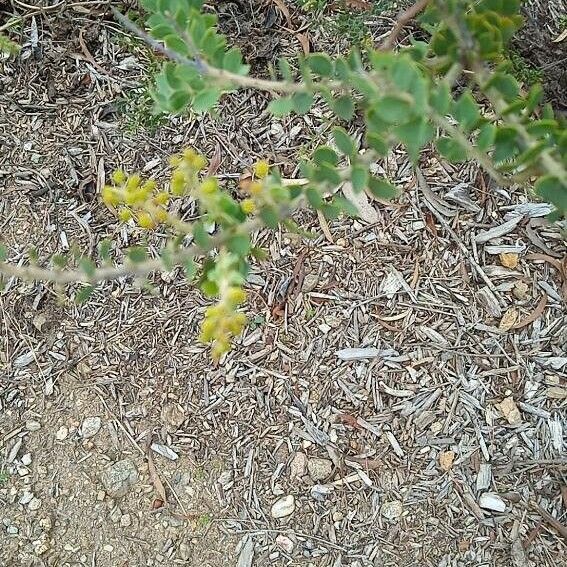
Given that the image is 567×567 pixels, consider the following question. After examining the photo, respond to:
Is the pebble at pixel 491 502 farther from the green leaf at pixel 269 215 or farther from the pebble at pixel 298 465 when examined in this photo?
the green leaf at pixel 269 215

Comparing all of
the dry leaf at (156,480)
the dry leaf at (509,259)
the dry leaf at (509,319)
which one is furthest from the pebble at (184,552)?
the dry leaf at (509,259)

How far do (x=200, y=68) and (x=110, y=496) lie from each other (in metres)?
1.26

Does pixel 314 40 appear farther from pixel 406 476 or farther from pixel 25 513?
pixel 25 513

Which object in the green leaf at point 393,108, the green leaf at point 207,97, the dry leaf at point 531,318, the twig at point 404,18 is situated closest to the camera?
the green leaf at point 393,108

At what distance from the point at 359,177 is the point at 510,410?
39.7 inches

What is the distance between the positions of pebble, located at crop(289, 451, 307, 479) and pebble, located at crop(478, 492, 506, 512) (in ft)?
1.33

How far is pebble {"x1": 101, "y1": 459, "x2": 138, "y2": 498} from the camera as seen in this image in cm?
178

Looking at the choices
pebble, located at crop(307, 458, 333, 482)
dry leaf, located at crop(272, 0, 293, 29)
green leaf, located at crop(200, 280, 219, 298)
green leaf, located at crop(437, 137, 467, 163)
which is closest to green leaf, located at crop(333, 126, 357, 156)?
green leaf, located at crop(437, 137, 467, 163)

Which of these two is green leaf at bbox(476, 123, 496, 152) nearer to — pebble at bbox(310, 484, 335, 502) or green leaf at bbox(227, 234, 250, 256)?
green leaf at bbox(227, 234, 250, 256)

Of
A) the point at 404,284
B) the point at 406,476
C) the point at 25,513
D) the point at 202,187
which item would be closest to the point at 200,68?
the point at 202,187

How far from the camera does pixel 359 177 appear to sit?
868mm

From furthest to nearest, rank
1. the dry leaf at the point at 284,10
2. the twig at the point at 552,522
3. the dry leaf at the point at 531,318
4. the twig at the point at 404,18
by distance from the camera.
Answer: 1. the dry leaf at the point at 284,10
2. the dry leaf at the point at 531,318
3. the twig at the point at 552,522
4. the twig at the point at 404,18

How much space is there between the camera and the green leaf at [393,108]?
737mm

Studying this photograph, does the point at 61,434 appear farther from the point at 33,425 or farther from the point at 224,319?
the point at 224,319
